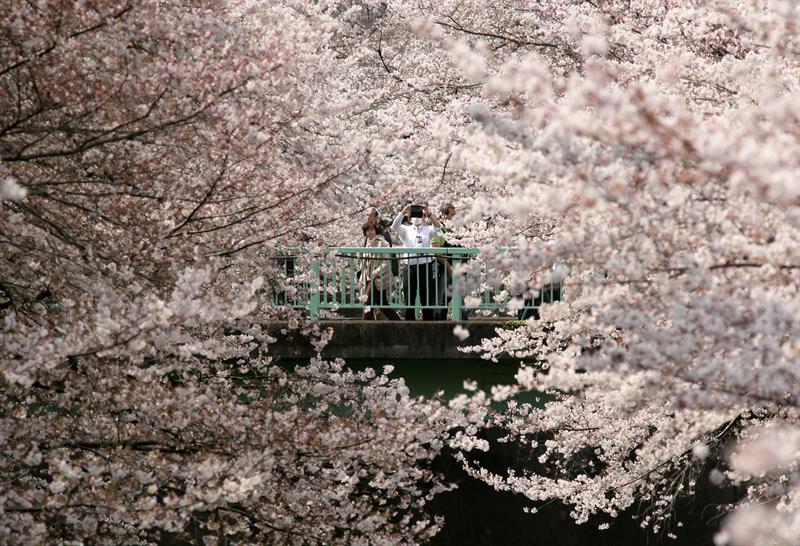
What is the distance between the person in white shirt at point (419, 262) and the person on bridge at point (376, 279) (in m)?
0.24

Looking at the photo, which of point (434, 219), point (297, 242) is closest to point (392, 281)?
point (434, 219)


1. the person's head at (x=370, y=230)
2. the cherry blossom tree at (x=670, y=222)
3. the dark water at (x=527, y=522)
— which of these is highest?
the cherry blossom tree at (x=670, y=222)

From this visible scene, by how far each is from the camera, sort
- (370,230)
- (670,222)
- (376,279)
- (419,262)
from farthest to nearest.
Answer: (370,230) < (376,279) < (419,262) < (670,222)

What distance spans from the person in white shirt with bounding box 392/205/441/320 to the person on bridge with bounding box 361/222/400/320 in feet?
0.78

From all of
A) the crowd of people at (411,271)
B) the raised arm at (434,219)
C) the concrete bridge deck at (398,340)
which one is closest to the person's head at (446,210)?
the crowd of people at (411,271)

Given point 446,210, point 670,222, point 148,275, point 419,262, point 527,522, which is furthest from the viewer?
point 527,522

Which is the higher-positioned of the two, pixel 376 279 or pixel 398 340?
pixel 376 279

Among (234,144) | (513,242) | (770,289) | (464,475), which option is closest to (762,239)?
(770,289)

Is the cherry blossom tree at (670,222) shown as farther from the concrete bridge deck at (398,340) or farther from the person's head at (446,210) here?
the person's head at (446,210)

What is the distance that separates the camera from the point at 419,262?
15406mm

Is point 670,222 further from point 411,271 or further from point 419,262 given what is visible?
point 411,271

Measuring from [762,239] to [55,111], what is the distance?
492cm

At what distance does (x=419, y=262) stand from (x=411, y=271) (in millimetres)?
252

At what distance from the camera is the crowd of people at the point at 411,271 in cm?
1530
